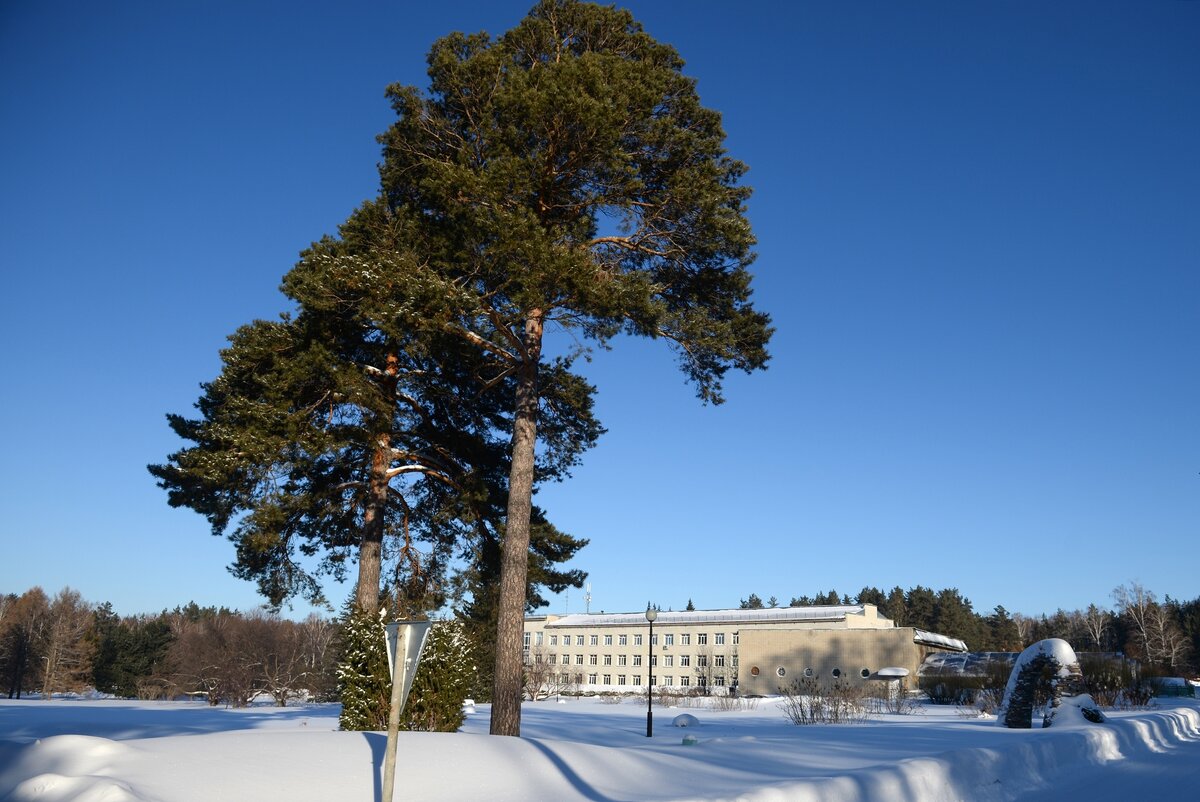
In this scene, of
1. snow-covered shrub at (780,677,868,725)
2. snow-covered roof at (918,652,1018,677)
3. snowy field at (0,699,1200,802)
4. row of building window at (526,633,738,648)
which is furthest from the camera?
row of building window at (526,633,738,648)

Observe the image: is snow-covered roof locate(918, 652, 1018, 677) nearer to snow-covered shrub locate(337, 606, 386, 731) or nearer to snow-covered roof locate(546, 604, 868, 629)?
snow-covered roof locate(546, 604, 868, 629)

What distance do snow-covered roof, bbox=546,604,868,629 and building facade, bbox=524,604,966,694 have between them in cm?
11

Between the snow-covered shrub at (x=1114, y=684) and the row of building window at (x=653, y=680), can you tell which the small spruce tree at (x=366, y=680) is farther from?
the row of building window at (x=653, y=680)

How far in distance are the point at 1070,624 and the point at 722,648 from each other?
56131 mm

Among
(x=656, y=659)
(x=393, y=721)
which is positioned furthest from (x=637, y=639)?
(x=393, y=721)

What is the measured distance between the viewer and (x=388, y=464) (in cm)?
2148

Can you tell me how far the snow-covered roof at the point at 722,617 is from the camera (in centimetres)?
8406

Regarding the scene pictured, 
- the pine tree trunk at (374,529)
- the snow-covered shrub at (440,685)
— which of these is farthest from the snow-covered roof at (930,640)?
the snow-covered shrub at (440,685)

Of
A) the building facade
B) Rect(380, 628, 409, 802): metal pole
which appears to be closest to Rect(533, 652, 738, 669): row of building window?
the building facade

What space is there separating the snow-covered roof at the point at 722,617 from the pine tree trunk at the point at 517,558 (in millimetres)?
67379

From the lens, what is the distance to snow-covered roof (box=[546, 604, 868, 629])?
276ft

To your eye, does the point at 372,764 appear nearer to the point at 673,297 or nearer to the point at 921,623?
the point at 673,297

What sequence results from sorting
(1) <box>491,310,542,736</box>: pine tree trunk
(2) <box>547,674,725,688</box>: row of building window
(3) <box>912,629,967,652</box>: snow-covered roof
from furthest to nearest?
(2) <box>547,674,725,688</box>: row of building window < (3) <box>912,629,967,652</box>: snow-covered roof < (1) <box>491,310,542,736</box>: pine tree trunk

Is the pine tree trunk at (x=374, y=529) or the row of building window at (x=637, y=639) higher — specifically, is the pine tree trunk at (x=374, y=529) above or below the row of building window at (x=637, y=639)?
above
